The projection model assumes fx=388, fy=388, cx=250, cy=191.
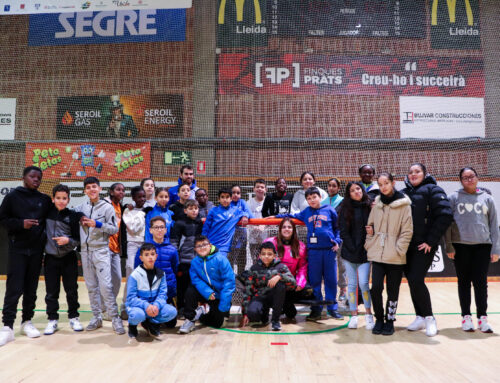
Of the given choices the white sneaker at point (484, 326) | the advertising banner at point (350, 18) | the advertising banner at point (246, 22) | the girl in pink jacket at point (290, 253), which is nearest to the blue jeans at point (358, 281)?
the girl in pink jacket at point (290, 253)

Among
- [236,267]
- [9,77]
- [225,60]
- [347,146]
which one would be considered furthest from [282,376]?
[9,77]

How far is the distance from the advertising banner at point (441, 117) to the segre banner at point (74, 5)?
466cm

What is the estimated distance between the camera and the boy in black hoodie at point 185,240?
3840 mm

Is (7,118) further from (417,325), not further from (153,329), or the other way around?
(417,325)

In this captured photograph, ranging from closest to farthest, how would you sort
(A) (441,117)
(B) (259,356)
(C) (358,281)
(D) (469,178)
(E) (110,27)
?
(B) (259,356) < (D) (469,178) < (C) (358,281) < (A) (441,117) < (E) (110,27)

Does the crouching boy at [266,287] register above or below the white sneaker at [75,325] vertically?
above

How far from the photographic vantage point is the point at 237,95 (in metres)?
7.70

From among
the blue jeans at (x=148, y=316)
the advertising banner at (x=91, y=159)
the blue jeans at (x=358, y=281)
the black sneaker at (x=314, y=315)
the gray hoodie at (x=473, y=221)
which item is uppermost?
the advertising banner at (x=91, y=159)

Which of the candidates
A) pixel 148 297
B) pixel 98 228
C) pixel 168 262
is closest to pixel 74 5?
pixel 98 228

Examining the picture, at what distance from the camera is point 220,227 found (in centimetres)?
396

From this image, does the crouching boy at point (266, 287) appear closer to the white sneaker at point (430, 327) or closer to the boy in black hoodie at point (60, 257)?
the white sneaker at point (430, 327)

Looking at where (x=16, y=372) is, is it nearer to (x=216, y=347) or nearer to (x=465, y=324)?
(x=216, y=347)

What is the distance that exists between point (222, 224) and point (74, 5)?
218 inches

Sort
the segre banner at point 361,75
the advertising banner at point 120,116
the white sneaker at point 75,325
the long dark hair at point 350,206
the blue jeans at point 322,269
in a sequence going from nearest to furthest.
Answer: the white sneaker at point 75,325
the long dark hair at point 350,206
the blue jeans at point 322,269
the segre banner at point 361,75
the advertising banner at point 120,116
